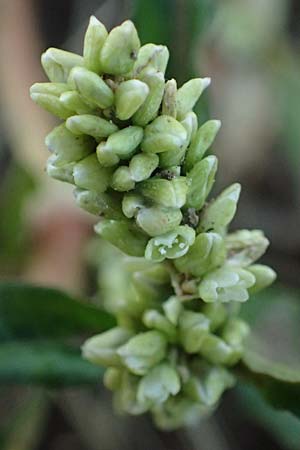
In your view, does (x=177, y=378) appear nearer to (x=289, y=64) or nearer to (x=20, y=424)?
(x=20, y=424)

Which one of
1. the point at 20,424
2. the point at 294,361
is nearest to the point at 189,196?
the point at 294,361

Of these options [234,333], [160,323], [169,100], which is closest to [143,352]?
[160,323]

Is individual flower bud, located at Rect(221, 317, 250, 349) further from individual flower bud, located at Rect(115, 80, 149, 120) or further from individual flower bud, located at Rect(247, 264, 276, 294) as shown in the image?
individual flower bud, located at Rect(115, 80, 149, 120)

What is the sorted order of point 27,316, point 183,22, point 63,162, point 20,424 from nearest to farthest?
point 63,162 → point 27,316 → point 183,22 → point 20,424

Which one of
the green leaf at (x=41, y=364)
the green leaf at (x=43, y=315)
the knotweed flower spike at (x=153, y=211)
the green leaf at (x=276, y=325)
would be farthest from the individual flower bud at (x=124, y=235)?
the green leaf at (x=276, y=325)

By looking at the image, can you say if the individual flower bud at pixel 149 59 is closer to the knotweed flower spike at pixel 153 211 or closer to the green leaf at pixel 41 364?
the knotweed flower spike at pixel 153 211

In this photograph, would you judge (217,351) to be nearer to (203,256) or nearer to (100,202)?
(203,256)

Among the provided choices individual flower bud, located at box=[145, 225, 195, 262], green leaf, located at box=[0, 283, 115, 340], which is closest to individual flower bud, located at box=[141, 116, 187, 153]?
individual flower bud, located at box=[145, 225, 195, 262]
